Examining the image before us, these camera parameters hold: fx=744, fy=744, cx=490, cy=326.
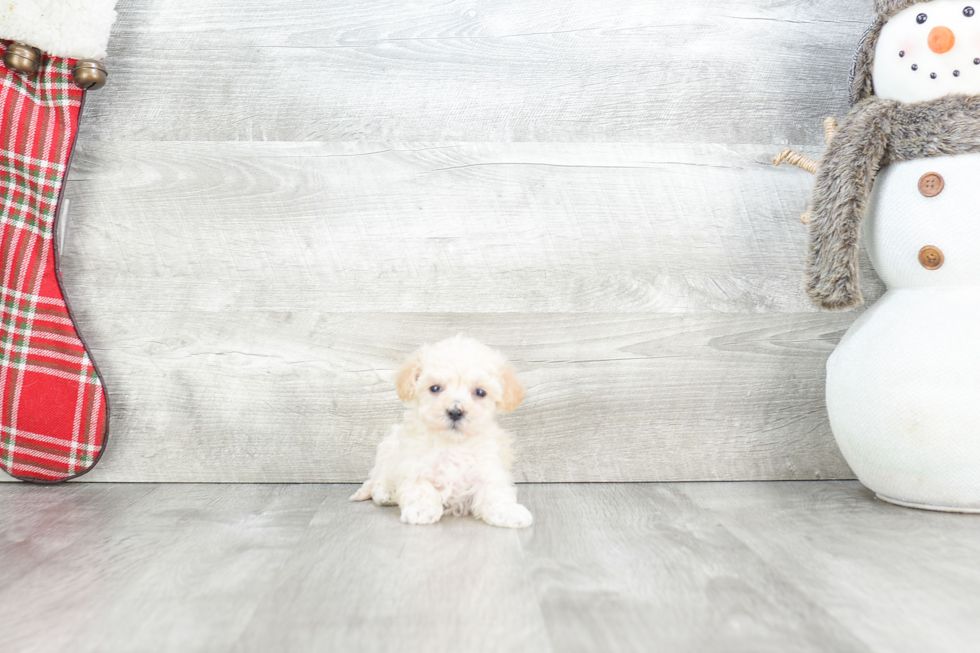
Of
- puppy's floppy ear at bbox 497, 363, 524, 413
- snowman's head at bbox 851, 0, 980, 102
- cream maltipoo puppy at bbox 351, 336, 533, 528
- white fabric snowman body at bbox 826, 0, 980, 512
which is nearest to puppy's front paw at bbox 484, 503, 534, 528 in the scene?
cream maltipoo puppy at bbox 351, 336, 533, 528

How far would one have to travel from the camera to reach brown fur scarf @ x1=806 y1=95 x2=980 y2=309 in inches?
45.3

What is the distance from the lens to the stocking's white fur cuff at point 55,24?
3.99 ft

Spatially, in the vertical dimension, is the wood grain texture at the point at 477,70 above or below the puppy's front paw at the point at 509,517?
above

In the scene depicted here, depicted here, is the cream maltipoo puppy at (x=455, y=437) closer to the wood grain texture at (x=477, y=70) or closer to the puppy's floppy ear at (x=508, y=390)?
the puppy's floppy ear at (x=508, y=390)

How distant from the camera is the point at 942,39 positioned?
3.67ft

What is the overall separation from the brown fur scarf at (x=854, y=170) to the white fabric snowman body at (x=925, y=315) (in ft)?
0.08

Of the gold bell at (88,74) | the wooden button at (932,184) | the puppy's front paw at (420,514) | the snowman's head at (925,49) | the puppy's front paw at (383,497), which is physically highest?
the snowman's head at (925,49)

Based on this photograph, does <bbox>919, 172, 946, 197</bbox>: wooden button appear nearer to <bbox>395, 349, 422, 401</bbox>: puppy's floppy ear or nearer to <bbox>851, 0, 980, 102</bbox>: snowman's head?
<bbox>851, 0, 980, 102</bbox>: snowman's head

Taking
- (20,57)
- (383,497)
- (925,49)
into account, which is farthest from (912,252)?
(20,57)

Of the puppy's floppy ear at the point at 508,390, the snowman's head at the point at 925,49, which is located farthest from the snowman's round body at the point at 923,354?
the puppy's floppy ear at the point at 508,390

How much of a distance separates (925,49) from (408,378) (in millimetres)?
941

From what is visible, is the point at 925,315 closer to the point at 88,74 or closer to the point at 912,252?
the point at 912,252

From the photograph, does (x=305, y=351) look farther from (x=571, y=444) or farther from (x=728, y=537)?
(x=728, y=537)

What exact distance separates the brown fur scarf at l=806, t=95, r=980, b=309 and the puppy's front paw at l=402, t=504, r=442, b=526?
27.7 inches
